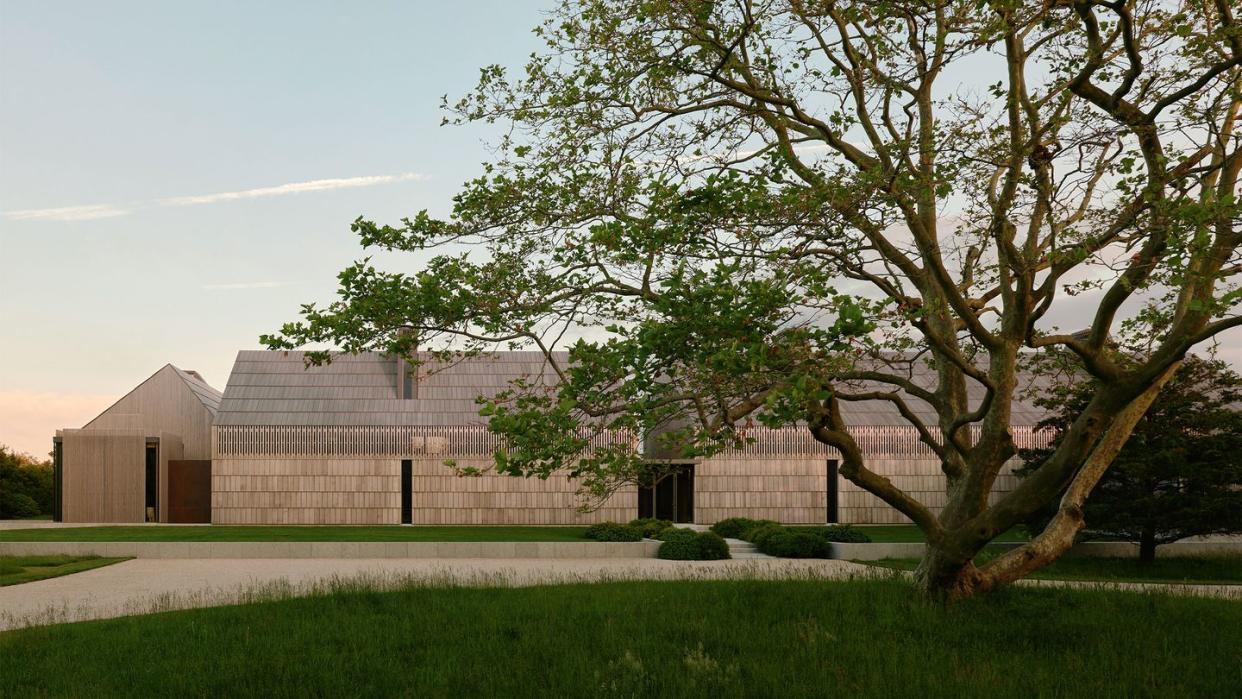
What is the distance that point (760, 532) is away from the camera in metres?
28.1

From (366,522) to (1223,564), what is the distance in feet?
83.6

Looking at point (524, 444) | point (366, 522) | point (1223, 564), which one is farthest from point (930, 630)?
point (366, 522)

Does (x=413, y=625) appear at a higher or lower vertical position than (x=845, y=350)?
lower

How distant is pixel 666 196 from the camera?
11.5m

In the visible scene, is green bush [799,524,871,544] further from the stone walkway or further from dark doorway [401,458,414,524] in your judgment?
dark doorway [401,458,414,524]

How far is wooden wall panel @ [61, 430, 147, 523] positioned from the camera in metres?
38.5

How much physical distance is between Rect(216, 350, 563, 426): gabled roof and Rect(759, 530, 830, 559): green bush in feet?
47.2

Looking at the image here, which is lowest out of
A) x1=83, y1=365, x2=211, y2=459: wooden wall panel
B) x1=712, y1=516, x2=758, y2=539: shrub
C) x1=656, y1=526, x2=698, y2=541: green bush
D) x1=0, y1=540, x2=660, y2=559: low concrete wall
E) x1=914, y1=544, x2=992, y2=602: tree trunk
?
x1=712, y1=516, x2=758, y2=539: shrub

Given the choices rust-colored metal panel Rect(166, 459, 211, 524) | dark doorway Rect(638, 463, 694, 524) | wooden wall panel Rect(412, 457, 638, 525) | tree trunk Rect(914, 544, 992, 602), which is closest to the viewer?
tree trunk Rect(914, 544, 992, 602)

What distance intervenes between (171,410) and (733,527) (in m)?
23.6

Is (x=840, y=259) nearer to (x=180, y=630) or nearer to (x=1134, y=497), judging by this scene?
(x=180, y=630)

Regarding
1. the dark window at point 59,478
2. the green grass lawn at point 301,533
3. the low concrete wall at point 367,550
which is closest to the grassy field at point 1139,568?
the low concrete wall at point 367,550

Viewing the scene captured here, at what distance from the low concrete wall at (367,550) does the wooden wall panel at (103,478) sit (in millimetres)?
12772

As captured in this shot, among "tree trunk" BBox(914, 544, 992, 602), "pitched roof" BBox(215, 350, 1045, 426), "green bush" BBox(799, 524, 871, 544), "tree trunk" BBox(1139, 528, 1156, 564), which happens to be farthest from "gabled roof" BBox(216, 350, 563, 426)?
"tree trunk" BBox(914, 544, 992, 602)
